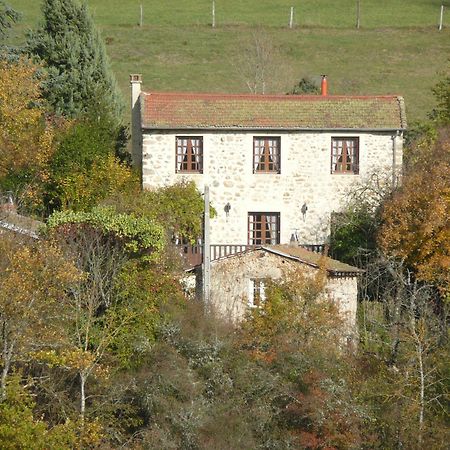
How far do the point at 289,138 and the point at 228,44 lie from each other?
117 ft

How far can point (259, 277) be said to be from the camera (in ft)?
108

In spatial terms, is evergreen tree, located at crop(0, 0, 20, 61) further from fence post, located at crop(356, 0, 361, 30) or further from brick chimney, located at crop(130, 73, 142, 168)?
fence post, located at crop(356, 0, 361, 30)

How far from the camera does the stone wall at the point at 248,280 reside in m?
32.7

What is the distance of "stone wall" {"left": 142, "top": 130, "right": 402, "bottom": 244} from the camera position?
126 feet

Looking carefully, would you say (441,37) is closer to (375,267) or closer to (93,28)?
(93,28)

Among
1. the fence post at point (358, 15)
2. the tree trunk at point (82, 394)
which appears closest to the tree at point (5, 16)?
the tree trunk at point (82, 394)

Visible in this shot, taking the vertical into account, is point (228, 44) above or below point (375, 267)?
above

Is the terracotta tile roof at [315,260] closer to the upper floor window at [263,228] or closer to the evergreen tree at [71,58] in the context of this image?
the upper floor window at [263,228]

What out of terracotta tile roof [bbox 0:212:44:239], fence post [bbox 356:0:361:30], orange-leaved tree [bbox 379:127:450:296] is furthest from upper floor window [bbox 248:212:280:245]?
fence post [bbox 356:0:361:30]

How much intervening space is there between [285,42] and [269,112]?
35090 millimetres

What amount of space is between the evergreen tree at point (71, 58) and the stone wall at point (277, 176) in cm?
1018

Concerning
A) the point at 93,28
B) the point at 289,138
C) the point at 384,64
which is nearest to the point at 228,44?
the point at 384,64

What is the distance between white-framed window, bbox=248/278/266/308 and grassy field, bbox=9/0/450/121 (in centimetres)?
2913

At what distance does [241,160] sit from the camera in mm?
38625
